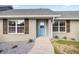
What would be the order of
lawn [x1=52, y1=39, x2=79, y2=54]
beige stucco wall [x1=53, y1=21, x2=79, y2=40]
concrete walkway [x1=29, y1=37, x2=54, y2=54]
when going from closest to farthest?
concrete walkway [x1=29, y1=37, x2=54, y2=54], lawn [x1=52, y1=39, x2=79, y2=54], beige stucco wall [x1=53, y1=21, x2=79, y2=40]

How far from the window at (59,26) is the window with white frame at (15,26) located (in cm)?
386

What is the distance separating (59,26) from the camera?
17953 millimetres

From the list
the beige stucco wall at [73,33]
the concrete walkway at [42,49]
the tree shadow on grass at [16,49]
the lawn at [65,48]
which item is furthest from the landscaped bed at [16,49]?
the beige stucco wall at [73,33]

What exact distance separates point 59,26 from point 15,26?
488 centimetres

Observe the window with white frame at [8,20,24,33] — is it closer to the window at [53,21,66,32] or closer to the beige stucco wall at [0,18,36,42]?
the beige stucco wall at [0,18,36,42]

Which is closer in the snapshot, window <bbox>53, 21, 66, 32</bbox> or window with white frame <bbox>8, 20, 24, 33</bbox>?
window with white frame <bbox>8, 20, 24, 33</bbox>

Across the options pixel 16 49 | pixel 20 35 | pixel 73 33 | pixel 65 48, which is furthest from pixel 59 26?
pixel 16 49

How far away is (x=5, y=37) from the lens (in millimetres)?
16188

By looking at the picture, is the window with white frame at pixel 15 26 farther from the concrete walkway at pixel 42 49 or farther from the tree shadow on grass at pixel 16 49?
the concrete walkway at pixel 42 49

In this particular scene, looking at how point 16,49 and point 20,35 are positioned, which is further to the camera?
point 20,35

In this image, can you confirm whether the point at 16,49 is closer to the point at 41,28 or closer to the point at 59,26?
the point at 41,28

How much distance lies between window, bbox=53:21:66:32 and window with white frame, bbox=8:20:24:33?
12.7 ft

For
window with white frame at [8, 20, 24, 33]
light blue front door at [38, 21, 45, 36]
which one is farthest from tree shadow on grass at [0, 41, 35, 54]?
light blue front door at [38, 21, 45, 36]

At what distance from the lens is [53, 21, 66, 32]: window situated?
1792 cm
